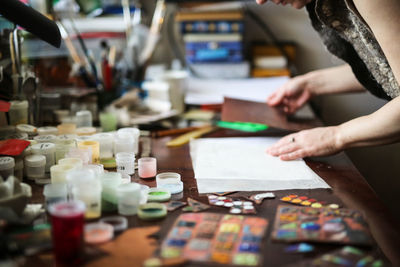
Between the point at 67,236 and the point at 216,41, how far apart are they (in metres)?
1.58

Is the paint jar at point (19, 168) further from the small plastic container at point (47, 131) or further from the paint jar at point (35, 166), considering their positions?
the small plastic container at point (47, 131)

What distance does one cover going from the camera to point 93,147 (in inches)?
44.4

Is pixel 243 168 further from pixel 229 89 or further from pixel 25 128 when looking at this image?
pixel 229 89

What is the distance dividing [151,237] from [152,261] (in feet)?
0.28

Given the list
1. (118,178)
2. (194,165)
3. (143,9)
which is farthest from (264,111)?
(143,9)

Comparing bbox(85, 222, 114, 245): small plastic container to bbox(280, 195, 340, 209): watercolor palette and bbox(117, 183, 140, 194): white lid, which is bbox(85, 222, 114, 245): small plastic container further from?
bbox(280, 195, 340, 209): watercolor palette

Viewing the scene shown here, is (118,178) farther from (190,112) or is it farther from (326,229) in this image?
(190,112)

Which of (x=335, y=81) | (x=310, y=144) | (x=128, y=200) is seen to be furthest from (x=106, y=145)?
(x=335, y=81)

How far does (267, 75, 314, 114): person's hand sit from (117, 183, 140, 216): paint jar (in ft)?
2.74

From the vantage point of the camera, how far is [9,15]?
3.26ft

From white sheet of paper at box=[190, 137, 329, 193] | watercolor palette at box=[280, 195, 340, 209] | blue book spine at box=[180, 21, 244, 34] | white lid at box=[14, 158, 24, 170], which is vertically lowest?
watercolor palette at box=[280, 195, 340, 209]

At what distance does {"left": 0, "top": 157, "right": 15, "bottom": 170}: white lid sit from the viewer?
96 cm

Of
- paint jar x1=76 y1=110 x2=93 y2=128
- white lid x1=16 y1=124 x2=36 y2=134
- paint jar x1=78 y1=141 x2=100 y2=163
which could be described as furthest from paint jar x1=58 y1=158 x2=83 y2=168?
paint jar x1=76 y1=110 x2=93 y2=128

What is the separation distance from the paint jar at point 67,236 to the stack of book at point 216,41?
1525mm
